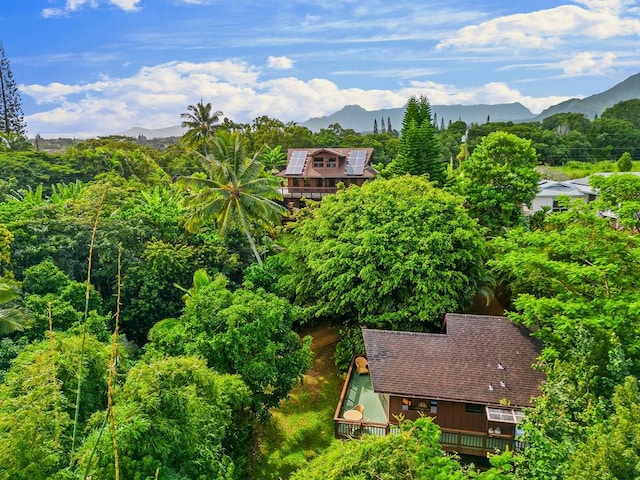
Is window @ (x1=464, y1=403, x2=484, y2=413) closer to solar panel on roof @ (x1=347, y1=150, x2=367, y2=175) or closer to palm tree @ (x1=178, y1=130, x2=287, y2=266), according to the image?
palm tree @ (x1=178, y1=130, x2=287, y2=266)

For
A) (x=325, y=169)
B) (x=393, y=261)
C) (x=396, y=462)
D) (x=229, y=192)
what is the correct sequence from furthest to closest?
(x=325, y=169), (x=229, y=192), (x=393, y=261), (x=396, y=462)

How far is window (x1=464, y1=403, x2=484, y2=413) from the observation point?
1294 cm

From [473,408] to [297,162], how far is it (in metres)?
26.3

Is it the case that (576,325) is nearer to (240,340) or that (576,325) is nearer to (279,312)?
(279,312)

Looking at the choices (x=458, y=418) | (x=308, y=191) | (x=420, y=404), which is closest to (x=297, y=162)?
(x=308, y=191)

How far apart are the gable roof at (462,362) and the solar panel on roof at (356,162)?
70.7 ft

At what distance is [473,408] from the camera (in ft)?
42.6

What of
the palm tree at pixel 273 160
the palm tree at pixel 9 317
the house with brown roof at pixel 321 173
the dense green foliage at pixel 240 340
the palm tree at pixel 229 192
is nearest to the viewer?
the palm tree at pixel 9 317

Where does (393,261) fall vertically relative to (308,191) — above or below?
below

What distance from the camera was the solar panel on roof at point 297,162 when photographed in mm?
35000

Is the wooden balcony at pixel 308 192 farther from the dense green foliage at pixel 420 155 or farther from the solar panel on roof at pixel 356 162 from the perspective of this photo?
the dense green foliage at pixel 420 155

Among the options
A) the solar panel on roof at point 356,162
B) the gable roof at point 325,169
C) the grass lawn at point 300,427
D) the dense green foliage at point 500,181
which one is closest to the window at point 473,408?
the grass lawn at point 300,427

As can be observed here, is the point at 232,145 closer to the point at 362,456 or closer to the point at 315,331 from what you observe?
the point at 315,331

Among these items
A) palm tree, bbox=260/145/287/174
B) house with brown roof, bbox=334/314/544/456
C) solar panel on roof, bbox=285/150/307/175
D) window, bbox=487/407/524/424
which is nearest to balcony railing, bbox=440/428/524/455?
house with brown roof, bbox=334/314/544/456
